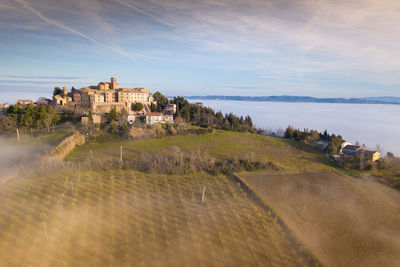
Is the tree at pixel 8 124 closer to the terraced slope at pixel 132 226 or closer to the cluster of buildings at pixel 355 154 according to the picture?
the terraced slope at pixel 132 226

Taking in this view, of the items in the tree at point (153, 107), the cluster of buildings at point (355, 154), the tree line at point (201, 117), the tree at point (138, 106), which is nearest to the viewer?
the cluster of buildings at point (355, 154)

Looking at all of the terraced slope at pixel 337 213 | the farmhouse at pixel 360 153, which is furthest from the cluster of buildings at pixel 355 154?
the terraced slope at pixel 337 213

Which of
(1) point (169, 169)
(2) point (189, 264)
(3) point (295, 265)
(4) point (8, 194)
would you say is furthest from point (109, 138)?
(3) point (295, 265)

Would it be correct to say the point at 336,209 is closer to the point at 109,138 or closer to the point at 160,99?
the point at 109,138

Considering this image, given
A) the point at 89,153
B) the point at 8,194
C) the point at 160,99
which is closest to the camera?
the point at 8,194

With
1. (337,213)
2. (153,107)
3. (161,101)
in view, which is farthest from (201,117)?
(337,213)

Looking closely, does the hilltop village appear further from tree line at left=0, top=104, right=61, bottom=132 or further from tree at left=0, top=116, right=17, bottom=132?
tree at left=0, top=116, right=17, bottom=132

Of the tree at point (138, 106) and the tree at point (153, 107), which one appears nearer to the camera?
the tree at point (138, 106)

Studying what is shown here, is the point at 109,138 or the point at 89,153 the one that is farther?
the point at 109,138

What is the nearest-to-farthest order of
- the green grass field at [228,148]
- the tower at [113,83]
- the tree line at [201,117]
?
the green grass field at [228,148] → the tree line at [201,117] → the tower at [113,83]
